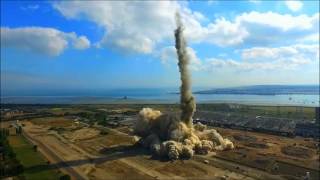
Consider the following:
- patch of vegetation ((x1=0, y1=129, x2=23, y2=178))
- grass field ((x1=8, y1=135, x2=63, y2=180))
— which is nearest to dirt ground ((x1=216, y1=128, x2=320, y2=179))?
grass field ((x1=8, y1=135, x2=63, y2=180))

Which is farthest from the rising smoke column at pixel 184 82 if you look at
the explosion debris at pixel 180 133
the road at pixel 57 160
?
the road at pixel 57 160

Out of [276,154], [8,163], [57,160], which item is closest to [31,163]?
[8,163]

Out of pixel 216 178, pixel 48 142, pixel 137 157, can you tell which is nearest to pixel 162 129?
pixel 137 157

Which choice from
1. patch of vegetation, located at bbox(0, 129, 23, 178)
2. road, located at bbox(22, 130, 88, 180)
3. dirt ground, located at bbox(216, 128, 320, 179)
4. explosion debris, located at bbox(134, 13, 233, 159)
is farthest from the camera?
explosion debris, located at bbox(134, 13, 233, 159)

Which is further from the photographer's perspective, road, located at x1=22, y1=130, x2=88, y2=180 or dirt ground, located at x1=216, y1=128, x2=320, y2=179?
dirt ground, located at x1=216, y1=128, x2=320, y2=179

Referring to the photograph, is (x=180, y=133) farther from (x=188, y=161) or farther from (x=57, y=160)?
(x=57, y=160)

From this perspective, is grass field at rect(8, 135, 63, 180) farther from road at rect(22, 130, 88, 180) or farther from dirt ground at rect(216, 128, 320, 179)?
dirt ground at rect(216, 128, 320, 179)
